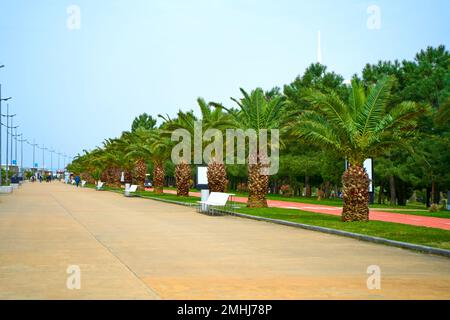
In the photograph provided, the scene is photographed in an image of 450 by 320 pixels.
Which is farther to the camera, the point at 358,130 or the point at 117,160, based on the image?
the point at 117,160

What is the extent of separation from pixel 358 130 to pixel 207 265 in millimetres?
13436

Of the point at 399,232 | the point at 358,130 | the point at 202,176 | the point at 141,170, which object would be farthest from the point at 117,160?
the point at 399,232

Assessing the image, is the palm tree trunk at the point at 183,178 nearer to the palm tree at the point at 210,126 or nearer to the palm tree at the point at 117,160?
the palm tree at the point at 210,126

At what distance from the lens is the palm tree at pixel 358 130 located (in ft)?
78.8

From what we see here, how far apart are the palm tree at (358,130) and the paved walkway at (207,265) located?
4878mm

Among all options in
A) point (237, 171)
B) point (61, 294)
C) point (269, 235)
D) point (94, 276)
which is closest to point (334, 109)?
point (269, 235)

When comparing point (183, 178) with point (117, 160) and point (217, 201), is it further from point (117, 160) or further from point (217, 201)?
point (117, 160)

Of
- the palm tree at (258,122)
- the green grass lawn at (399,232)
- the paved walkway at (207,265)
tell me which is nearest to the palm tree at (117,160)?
the palm tree at (258,122)

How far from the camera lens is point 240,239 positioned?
17812 millimetres

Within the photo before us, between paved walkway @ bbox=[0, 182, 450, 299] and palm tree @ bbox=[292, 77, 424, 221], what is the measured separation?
4878 mm

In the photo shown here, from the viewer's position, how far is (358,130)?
80.2ft

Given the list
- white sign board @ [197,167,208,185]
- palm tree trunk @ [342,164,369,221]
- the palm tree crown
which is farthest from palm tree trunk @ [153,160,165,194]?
palm tree trunk @ [342,164,369,221]

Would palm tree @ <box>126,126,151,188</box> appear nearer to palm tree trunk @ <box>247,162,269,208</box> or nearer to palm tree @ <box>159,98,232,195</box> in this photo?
palm tree @ <box>159,98,232,195</box>
